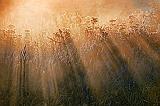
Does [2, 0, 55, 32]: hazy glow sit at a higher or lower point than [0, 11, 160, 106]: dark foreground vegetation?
higher

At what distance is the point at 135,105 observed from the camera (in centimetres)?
923

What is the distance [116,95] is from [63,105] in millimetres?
1259

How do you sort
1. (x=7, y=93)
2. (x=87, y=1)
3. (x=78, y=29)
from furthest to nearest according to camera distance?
(x=87, y=1), (x=78, y=29), (x=7, y=93)

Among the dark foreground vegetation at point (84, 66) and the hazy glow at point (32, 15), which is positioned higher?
the hazy glow at point (32, 15)

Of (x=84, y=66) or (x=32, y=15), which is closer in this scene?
(x=84, y=66)

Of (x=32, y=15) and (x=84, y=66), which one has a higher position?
(x=32, y=15)

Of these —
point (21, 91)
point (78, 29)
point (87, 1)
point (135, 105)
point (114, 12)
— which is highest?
point (87, 1)

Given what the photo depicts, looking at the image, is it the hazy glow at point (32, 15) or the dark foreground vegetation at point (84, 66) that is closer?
the dark foreground vegetation at point (84, 66)

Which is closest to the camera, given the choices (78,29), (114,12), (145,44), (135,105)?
(135,105)

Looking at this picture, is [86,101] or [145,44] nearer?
[86,101]

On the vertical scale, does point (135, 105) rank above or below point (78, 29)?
below


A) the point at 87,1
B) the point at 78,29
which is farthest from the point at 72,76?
the point at 87,1

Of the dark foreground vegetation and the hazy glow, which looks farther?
the hazy glow

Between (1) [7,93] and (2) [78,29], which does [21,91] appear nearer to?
(1) [7,93]
